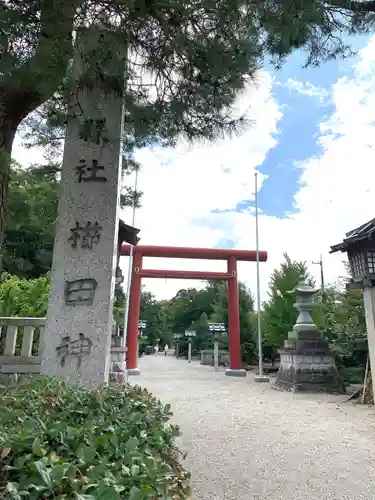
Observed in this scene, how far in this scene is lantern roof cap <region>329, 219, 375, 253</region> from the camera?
5.31 m

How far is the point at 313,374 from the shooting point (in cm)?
761

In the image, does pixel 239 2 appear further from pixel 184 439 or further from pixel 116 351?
pixel 116 351

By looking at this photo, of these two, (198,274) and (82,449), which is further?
(198,274)

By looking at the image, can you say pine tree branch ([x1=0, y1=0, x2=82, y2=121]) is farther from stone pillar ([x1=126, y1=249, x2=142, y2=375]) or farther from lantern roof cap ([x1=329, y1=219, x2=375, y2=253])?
stone pillar ([x1=126, y1=249, x2=142, y2=375])

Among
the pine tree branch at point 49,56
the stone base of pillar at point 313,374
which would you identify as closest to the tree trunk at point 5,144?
the pine tree branch at point 49,56

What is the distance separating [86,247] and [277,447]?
2754mm

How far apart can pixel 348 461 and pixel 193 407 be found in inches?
113

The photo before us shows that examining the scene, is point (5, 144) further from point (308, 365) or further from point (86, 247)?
point (308, 365)

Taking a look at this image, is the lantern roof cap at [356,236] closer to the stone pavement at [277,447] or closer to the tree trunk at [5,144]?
the stone pavement at [277,447]

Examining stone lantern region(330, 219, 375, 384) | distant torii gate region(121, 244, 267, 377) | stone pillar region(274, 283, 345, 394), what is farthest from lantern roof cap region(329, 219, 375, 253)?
distant torii gate region(121, 244, 267, 377)

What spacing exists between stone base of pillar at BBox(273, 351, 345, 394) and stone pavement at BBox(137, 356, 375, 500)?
0.90 metres

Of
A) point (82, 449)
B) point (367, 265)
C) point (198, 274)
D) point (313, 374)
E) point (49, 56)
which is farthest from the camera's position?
point (198, 274)

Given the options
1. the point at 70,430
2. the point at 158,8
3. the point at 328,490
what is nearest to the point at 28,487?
the point at 70,430

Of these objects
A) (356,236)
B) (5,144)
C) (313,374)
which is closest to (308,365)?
(313,374)
